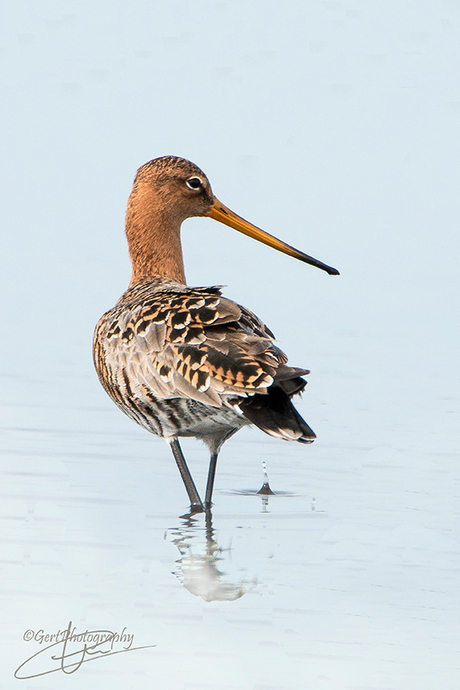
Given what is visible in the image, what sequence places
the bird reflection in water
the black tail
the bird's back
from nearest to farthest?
the bird reflection in water
the black tail
the bird's back

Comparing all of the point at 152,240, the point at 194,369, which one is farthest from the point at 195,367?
the point at 152,240

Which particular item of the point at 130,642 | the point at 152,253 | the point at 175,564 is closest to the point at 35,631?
the point at 130,642

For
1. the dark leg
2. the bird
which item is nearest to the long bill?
the bird

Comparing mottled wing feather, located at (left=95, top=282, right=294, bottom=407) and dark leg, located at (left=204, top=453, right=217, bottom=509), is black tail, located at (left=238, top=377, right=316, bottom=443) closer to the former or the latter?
mottled wing feather, located at (left=95, top=282, right=294, bottom=407)

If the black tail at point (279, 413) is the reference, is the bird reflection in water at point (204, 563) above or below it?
below

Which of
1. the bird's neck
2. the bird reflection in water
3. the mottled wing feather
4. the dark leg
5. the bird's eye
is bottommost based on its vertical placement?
the bird reflection in water

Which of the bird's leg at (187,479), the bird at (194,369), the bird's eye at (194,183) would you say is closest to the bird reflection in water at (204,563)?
the bird's leg at (187,479)

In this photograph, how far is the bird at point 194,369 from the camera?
6.11m

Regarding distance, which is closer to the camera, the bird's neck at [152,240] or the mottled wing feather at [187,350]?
the mottled wing feather at [187,350]

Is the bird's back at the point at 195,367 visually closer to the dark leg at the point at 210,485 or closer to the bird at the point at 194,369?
the bird at the point at 194,369

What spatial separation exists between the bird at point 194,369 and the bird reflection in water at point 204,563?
0.36m

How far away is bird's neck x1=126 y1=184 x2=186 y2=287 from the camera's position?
8.12m

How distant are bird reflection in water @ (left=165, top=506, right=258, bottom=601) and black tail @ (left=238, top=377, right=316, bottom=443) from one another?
26.7 inches

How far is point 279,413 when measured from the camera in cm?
609
